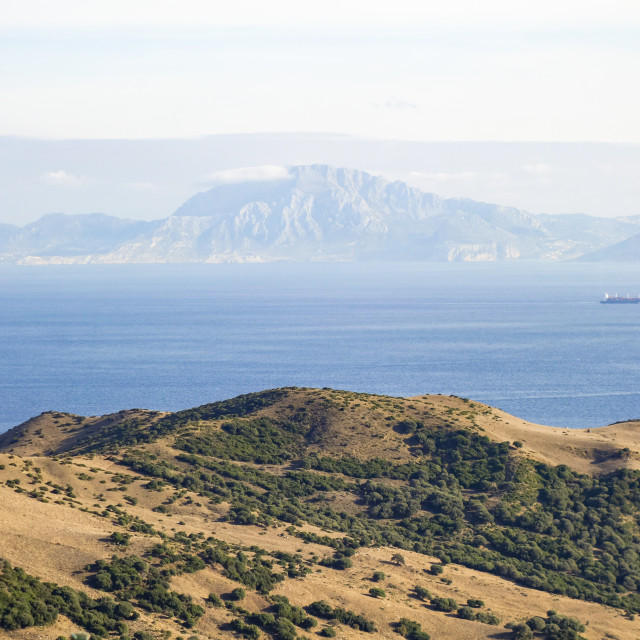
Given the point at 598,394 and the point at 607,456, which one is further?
the point at 598,394

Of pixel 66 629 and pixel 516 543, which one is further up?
pixel 66 629

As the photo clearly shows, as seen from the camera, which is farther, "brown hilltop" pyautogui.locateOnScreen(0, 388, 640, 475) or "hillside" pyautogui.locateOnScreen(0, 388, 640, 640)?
"brown hilltop" pyautogui.locateOnScreen(0, 388, 640, 475)

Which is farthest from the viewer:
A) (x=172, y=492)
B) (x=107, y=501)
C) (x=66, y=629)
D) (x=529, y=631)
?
(x=172, y=492)

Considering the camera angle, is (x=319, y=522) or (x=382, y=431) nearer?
(x=319, y=522)

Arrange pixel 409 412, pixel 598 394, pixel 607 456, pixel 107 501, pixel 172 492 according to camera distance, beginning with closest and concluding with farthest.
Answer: pixel 107 501
pixel 172 492
pixel 607 456
pixel 409 412
pixel 598 394

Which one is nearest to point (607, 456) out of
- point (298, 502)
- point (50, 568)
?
point (298, 502)

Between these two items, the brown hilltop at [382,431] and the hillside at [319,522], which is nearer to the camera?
the hillside at [319,522]

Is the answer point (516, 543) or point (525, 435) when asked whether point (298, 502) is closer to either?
point (516, 543)

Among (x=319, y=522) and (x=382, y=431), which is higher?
(x=382, y=431)
